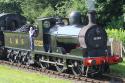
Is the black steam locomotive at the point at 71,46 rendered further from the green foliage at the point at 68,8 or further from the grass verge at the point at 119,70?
the green foliage at the point at 68,8

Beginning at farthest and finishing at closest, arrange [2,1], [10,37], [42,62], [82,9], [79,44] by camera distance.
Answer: [2,1] → [82,9] → [10,37] → [42,62] → [79,44]

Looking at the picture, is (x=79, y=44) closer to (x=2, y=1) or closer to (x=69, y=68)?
(x=69, y=68)

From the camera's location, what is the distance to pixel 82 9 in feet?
97.9

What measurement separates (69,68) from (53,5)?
62.5 feet

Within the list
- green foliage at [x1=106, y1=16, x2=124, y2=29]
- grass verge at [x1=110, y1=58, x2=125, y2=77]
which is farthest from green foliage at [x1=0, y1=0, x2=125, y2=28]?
grass verge at [x1=110, y1=58, x2=125, y2=77]

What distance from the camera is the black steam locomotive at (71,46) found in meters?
16.9

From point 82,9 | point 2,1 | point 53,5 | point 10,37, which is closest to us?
point 10,37

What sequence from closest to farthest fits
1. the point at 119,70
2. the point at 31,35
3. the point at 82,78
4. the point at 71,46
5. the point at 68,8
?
the point at 82,78 → the point at 71,46 → the point at 119,70 → the point at 31,35 → the point at 68,8

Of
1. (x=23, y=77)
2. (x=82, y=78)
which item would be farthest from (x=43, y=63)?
(x=82, y=78)

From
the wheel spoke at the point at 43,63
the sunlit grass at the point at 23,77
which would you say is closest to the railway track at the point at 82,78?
the wheel spoke at the point at 43,63

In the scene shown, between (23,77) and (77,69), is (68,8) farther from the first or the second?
(23,77)

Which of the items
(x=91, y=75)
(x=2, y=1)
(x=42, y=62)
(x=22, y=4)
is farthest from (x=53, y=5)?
(x=91, y=75)

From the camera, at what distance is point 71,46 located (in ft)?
60.0

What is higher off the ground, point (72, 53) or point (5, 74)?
point (72, 53)
